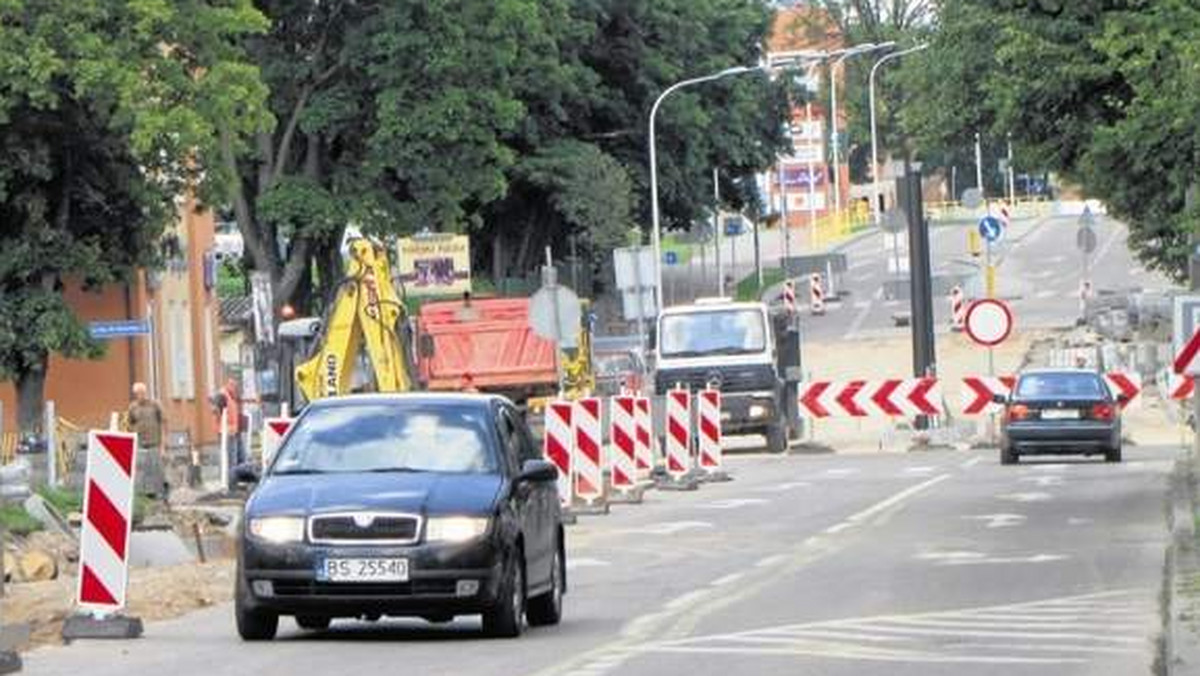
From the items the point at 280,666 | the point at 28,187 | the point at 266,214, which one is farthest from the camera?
the point at 266,214

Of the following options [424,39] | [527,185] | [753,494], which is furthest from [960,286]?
[753,494]

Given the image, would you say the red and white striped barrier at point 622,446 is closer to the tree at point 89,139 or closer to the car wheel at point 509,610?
the tree at point 89,139

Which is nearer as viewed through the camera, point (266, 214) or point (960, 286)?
point (266, 214)

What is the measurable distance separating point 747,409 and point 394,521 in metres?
36.1

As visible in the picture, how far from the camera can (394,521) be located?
56.4 ft

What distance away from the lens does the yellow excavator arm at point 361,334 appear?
4281cm

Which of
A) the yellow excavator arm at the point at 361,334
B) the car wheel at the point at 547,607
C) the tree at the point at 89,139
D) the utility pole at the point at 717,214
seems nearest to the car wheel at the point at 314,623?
the car wheel at the point at 547,607

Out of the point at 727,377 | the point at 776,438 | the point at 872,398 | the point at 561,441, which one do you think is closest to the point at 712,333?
the point at 727,377

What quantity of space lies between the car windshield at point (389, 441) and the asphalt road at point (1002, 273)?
215ft

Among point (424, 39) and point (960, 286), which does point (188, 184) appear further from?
point (960, 286)

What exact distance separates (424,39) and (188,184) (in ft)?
38.9

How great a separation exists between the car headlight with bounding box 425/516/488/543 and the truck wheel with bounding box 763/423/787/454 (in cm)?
3722

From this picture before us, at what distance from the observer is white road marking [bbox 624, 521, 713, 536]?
99.2 ft

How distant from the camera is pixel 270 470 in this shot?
60.1 ft
